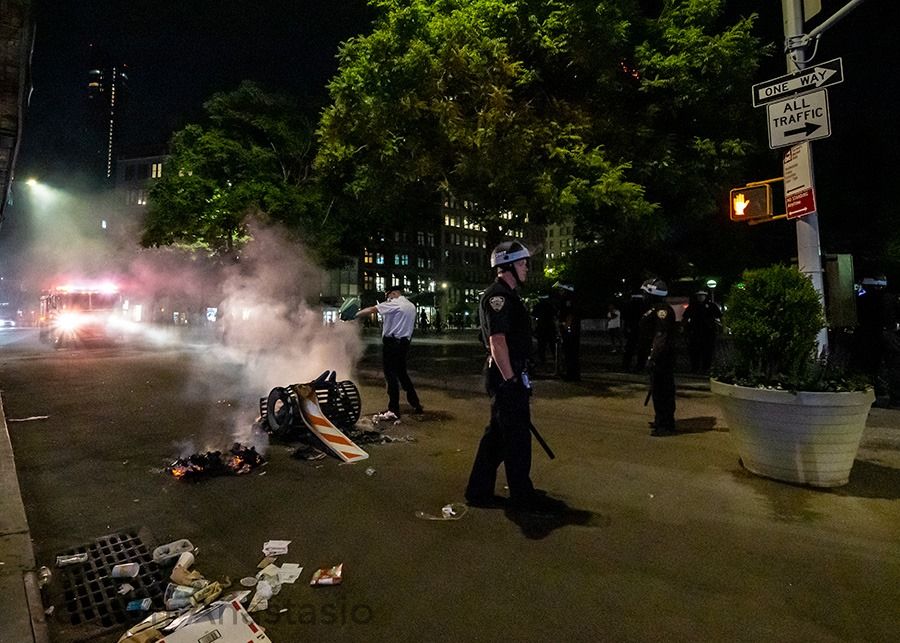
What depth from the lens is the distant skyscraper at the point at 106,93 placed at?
483 feet

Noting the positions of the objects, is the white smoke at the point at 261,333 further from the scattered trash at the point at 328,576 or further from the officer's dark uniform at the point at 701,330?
the officer's dark uniform at the point at 701,330

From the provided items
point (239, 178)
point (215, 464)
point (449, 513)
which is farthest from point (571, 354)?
point (239, 178)

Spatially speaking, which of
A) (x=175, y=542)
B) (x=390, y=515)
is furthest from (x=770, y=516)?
(x=175, y=542)

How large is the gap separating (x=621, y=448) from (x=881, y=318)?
18.3 feet

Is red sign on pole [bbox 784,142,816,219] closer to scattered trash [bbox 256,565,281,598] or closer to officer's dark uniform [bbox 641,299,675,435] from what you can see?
officer's dark uniform [bbox 641,299,675,435]

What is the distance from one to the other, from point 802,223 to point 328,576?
6.18 meters

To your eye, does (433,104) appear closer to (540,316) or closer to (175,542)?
(540,316)

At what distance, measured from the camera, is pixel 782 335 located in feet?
15.4

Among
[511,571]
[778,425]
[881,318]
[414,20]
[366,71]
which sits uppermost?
[414,20]

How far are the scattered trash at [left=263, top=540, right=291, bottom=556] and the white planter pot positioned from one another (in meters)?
3.91

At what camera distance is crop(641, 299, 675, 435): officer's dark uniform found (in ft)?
22.0

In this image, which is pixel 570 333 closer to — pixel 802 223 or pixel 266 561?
pixel 802 223

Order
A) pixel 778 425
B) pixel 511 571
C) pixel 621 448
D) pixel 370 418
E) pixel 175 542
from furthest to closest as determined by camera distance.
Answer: pixel 370 418 < pixel 621 448 < pixel 778 425 < pixel 175 542 < pixel 511 571

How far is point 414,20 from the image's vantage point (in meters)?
10.5
